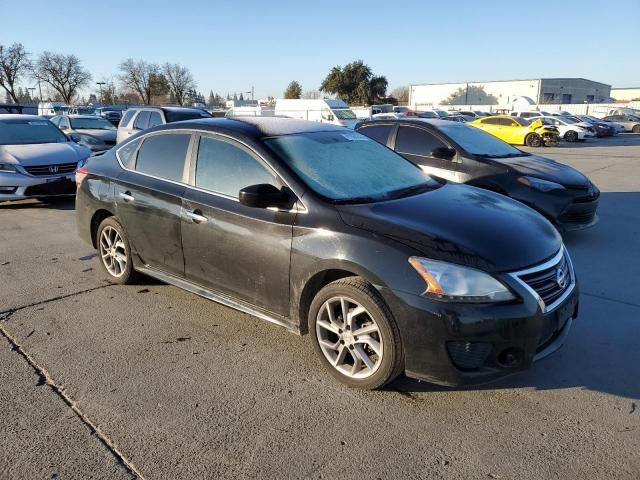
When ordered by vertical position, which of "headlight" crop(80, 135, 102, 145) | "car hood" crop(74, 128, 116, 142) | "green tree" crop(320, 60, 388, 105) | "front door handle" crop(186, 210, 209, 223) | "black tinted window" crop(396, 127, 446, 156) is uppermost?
"green tree" crop(320, 60, 388, 105)

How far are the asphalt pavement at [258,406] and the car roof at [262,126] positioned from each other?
1.58 metres

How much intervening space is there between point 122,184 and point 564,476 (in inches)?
164

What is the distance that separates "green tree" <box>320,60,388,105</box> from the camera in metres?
74.2

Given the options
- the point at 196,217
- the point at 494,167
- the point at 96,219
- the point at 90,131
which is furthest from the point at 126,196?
the point at 90,131

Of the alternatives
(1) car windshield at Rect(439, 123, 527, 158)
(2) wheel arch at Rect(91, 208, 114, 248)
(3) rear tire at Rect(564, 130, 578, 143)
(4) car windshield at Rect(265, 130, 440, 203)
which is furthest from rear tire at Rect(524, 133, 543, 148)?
(2) wheel arch at Rect(91, 208, 114, 248)

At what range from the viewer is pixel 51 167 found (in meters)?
8.75

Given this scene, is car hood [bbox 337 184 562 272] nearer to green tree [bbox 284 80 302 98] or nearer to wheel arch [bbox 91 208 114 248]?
wheel arch [bbox 91 208 114 248]

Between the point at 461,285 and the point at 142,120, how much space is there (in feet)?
38.2

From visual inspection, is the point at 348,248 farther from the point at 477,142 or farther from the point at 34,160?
the point at 34,160

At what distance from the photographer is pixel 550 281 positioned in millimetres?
3000

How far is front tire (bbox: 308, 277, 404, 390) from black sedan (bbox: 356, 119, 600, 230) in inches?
165

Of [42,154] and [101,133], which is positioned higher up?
[101,133]

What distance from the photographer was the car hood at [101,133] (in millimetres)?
14166

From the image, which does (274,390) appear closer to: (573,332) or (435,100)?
(573,332)
